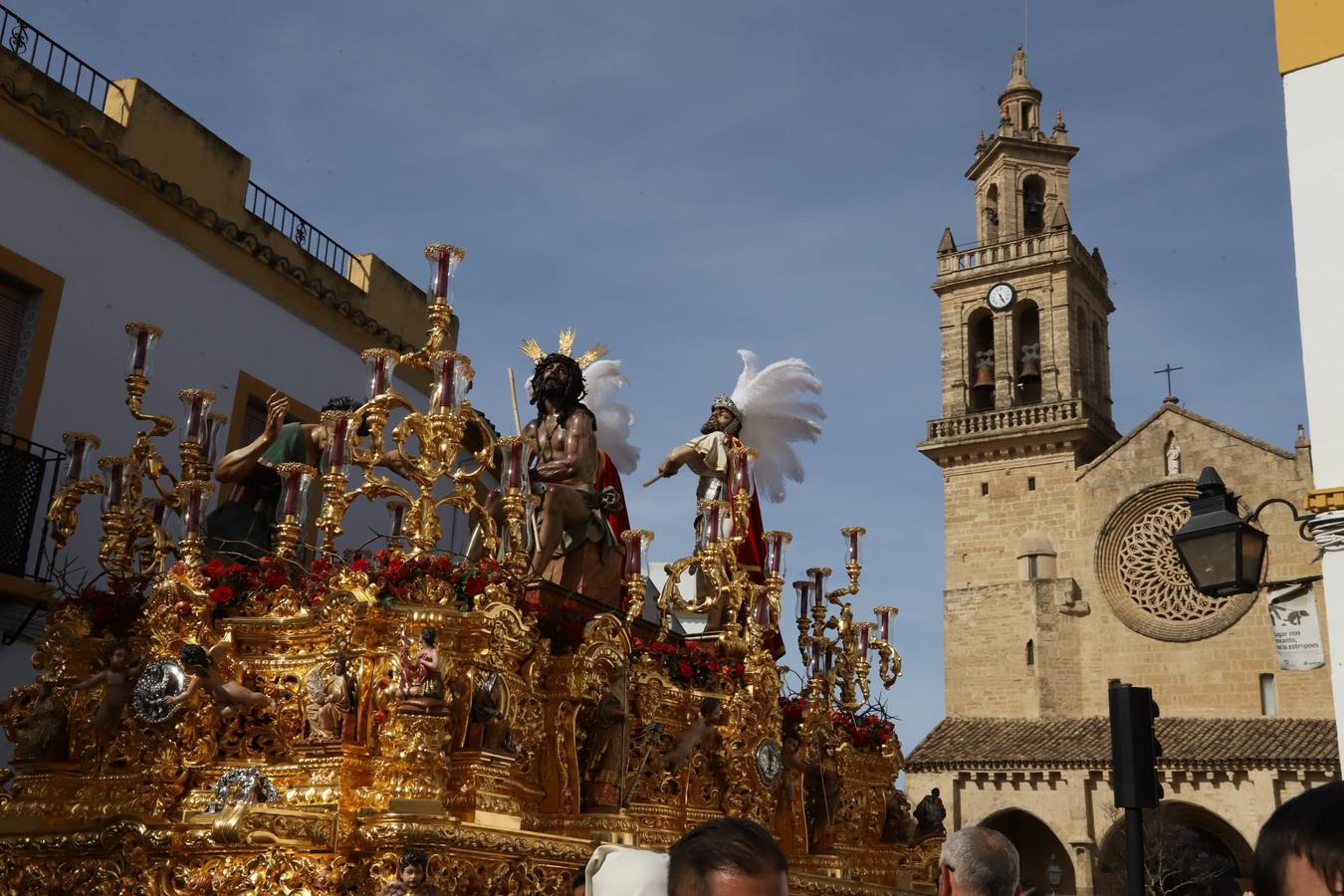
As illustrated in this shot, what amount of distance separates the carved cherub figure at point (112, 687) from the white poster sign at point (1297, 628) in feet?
23.3

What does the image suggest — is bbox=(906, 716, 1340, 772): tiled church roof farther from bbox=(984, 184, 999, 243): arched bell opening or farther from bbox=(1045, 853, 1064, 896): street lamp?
bbox=(984, 184, 999, 243): arched bell opening

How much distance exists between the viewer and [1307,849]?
2111 mm

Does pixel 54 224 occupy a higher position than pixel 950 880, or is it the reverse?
pixel 54 224

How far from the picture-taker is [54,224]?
12875 mm

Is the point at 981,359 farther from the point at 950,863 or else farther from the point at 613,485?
the point at 950,863

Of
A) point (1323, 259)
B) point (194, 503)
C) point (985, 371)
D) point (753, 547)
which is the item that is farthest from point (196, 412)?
point (985, 371)

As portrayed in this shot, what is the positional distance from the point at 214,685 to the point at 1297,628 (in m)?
6.58

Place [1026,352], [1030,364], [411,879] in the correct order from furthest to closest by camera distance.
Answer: [1026,352]
[1030,364]
[411,879]

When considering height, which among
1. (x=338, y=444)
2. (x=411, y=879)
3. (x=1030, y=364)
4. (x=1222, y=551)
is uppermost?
(x=1030, y=364)

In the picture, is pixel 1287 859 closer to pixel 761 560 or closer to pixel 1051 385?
pixel 761 560

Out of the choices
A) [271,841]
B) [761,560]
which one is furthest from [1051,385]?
[271,841]

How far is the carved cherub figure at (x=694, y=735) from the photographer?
10242 millimetres

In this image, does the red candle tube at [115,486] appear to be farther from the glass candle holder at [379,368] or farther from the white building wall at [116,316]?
the white building wall at [116,316]

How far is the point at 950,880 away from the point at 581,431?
7.35 m
